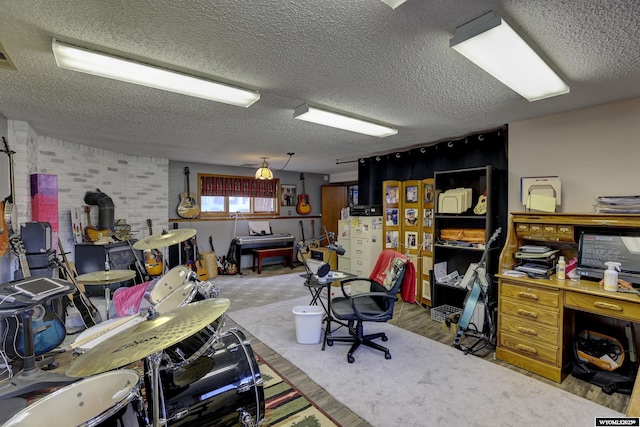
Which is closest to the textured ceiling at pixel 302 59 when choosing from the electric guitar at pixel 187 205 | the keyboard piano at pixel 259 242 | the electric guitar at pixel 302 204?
the electric guitar at pixel 187 205

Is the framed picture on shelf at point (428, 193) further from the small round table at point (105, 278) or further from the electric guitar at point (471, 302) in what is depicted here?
the small round table at point (105, 278)

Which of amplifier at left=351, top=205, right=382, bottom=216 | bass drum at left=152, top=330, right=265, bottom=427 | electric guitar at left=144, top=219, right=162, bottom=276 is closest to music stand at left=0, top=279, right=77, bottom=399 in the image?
bass drum at left=152, top=330, right=265, bottom=427

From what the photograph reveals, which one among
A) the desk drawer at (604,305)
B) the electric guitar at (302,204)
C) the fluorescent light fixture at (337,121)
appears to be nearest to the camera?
the desk drawer at (604,305)

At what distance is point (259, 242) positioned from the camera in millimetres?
6367

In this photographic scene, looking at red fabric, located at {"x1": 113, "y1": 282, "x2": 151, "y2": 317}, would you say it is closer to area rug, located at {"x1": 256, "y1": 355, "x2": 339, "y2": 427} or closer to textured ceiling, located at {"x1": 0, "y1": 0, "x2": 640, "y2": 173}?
area rug, located at {"x1": 256, "y1": 355, "x2": 339, "y2": 427}

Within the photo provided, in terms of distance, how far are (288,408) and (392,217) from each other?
125 inches

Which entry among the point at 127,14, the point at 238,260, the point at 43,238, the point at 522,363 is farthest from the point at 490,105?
the point at 238,260

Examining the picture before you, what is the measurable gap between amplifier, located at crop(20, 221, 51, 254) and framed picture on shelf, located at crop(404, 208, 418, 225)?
434 centimetres

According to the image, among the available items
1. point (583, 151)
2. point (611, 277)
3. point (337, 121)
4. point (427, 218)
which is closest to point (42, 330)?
point (337, 121)

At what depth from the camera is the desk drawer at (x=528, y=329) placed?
2.39 metres

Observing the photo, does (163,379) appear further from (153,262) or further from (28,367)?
(153,262)

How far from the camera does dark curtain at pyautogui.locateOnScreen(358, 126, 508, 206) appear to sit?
3502 mm

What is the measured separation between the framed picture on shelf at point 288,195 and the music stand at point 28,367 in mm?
5144

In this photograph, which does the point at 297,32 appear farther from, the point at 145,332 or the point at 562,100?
the point at 562,100
